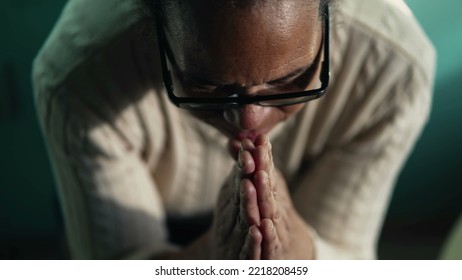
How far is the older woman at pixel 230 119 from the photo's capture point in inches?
20.8

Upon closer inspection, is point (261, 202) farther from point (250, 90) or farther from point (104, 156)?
point (104, 156)

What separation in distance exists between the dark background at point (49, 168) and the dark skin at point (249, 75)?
0.39m

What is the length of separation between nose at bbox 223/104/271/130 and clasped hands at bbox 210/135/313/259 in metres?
0.04

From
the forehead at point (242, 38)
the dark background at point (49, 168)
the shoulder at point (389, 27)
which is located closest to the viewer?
the forehead at point (242, 38)

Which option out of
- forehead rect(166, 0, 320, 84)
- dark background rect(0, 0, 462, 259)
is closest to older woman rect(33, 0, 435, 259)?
forehead rect(166, 0, 320, 84)

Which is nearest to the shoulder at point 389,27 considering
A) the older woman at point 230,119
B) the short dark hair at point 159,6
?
the older woman at point 230,119

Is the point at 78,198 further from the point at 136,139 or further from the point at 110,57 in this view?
the point at 110,57

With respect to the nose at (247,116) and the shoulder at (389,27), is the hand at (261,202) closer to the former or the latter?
the nose at (247,116)

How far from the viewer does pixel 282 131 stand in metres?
0.79

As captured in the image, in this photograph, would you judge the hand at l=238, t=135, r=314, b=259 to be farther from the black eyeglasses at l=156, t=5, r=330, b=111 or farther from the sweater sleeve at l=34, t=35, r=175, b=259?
the sweater sleeve at l=34, t=35, r=175, b=259

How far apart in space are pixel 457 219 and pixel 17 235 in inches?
30.2

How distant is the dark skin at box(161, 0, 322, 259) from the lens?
49cm

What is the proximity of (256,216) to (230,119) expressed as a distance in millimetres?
105

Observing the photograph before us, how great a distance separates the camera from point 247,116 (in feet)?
1.92
